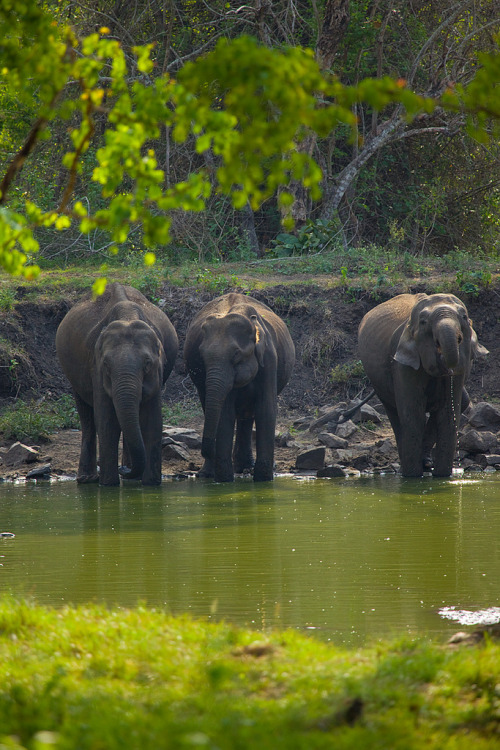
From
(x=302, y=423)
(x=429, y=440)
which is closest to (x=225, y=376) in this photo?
(x=429, y=440)

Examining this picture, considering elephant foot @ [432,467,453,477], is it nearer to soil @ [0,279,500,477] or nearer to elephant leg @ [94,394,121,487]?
soil @ [0,279,500,477]

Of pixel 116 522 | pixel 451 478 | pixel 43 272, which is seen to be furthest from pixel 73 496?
pixel 43 272

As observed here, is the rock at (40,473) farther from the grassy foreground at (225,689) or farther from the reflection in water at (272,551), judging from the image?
the grassy foreground at (225,689)

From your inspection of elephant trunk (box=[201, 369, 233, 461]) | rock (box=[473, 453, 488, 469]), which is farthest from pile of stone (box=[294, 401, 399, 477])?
elephant trunk (box=[201, 369, 233, 461])

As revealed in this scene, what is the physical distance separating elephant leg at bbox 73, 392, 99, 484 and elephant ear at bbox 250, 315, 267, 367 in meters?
2.63

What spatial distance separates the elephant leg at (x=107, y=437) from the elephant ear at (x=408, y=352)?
3958 mm

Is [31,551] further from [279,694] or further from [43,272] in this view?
[43,272]

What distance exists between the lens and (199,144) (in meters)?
4.51

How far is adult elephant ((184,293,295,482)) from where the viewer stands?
46.3ft

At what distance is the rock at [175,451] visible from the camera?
15.8 meters

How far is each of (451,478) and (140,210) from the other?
1056cm

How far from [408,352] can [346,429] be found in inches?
101

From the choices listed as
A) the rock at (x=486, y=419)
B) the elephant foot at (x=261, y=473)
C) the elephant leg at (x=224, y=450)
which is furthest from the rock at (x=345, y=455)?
the rock at (x=486, y=419)

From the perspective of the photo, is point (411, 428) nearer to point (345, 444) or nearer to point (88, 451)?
point (345, 444)
